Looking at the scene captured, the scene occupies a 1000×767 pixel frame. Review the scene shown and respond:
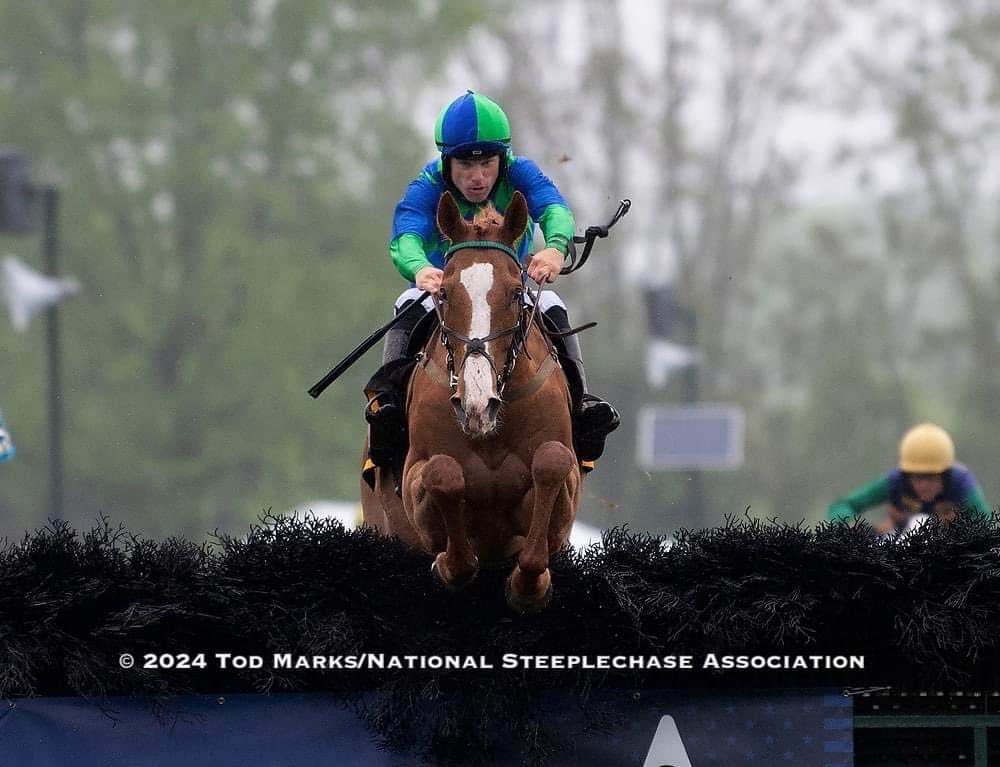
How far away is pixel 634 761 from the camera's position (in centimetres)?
585

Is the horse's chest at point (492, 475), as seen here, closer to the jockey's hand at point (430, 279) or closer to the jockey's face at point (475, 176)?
the jockey's hand at point (430, 279)

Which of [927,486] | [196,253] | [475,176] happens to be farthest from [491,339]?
[196,253]

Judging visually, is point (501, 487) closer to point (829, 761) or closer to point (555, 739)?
point (555, 739)

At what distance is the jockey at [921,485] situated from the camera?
437 inches

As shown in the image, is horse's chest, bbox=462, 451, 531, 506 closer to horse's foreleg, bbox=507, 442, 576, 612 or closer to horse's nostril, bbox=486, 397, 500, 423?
horse's foreleg, bbox=507, 442, 576, 612

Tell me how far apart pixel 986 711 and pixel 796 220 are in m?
39.7

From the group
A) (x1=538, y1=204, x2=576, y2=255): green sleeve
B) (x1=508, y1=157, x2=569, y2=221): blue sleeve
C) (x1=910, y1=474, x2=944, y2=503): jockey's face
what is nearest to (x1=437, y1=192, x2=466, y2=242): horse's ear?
(x1=538, y1=204, x2=576, y2=255): green sleeve

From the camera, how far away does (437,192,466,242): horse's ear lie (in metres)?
6.45

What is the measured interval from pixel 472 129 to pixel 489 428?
4.61 feet

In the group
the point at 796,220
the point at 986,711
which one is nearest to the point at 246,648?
the point at 986,711

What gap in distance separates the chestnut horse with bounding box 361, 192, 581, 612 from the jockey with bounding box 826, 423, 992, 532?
16.1 feet

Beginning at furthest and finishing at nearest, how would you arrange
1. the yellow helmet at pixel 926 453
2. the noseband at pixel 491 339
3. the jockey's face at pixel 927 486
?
1. the yellow helmet at pixel 926 453
2. the jockey's face at pixel 927 486
3. the noseband at pixel 491 339

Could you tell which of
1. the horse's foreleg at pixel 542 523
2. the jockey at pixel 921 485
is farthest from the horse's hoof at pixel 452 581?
the jockey at pixel 921 485

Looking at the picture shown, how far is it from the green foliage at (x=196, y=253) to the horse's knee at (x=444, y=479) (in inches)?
903
